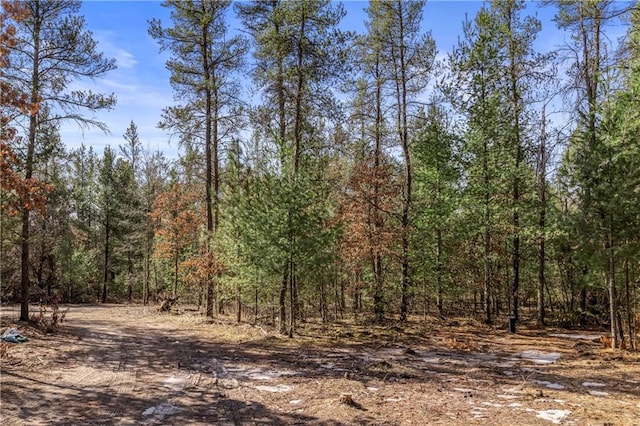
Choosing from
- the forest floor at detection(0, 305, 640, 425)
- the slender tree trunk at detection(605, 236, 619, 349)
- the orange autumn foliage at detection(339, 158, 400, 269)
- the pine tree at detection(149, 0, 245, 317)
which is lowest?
the forest floor at detection(0, 305, 640, 425)

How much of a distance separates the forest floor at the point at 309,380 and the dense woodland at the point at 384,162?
224 centimetres

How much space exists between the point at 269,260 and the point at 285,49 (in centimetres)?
696

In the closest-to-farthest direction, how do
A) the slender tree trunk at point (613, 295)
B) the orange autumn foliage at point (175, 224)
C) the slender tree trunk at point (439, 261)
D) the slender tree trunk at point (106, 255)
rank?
the slender tree trunk at point (613, 295) < the slender tree trunk at point (439, 261) < the orange autumn foliage at point (175, 224) < the slender tree trunk at point (106, 255)

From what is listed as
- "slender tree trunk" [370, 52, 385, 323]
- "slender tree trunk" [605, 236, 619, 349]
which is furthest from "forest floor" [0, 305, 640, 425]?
"slender tree trunk" [370, 52, 385, 323]

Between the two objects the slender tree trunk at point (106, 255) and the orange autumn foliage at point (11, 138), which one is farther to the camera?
the slender tree trunk at point (106, 255)

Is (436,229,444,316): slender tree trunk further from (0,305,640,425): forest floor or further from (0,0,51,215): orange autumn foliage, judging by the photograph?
(0,0,51,215): orange autumn foliage

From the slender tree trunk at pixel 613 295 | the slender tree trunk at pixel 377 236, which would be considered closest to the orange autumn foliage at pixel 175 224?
the slender tree trunk at pixel 377 236

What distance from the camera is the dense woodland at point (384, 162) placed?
10.9 metres

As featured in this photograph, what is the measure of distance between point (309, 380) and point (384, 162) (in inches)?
472

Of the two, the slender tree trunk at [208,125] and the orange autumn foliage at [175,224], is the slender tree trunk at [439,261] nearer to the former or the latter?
the slender tree trunk at [208,125]

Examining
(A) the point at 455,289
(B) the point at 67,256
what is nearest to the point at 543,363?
(A) the point at 455,289

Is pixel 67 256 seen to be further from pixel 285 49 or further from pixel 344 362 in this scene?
A: pixel 344 362

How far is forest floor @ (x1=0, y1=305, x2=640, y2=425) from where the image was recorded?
5633 mm

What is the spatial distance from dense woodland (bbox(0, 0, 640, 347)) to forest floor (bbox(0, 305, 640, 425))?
224 cm
